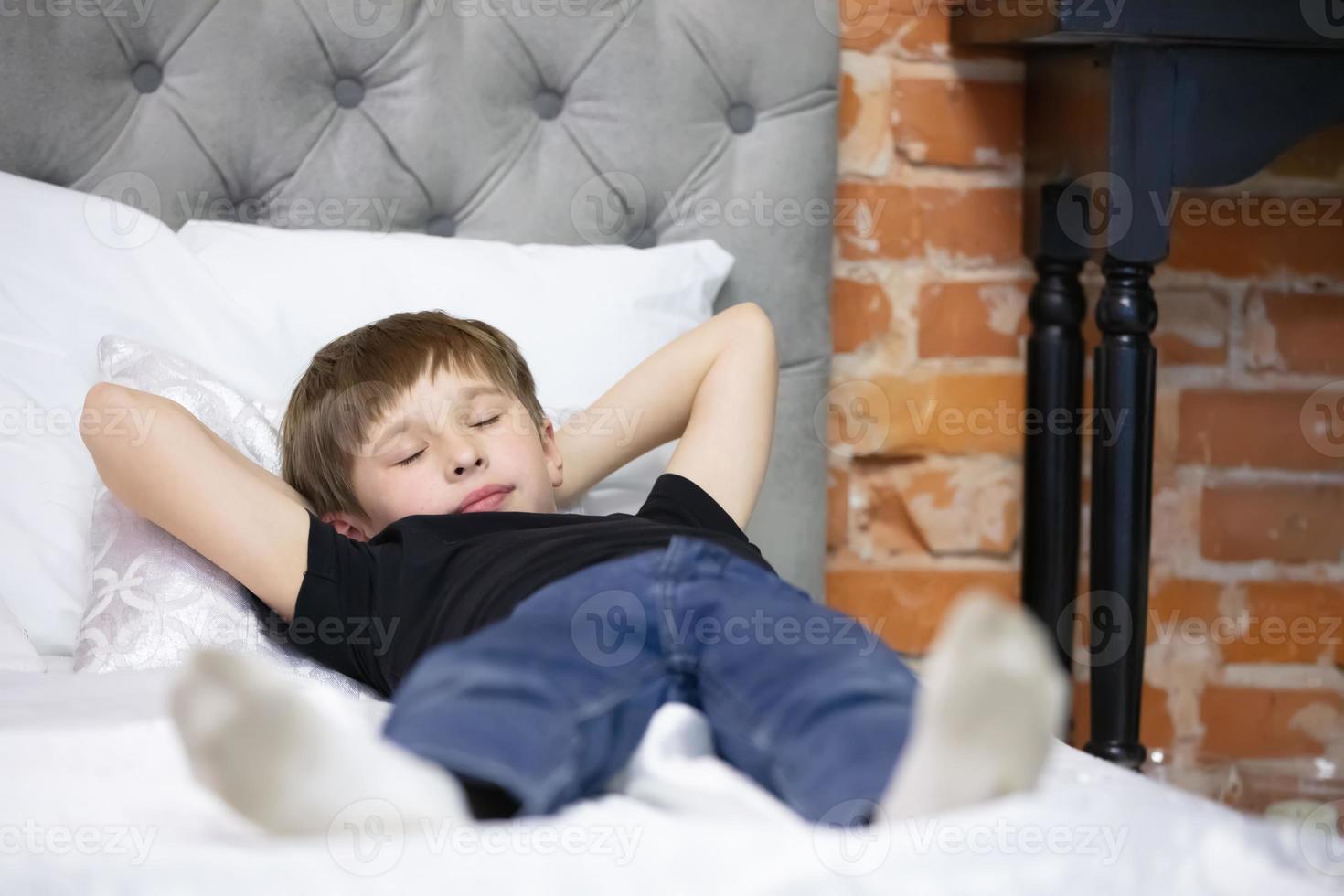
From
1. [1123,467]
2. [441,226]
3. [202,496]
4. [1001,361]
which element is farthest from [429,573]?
[1001,361]

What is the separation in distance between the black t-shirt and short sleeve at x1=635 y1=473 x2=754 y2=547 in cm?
4

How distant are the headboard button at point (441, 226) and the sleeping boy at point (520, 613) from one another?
307 millimetres

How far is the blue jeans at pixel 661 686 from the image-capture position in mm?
585

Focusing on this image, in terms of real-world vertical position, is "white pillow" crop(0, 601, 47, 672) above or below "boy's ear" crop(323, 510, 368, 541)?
below

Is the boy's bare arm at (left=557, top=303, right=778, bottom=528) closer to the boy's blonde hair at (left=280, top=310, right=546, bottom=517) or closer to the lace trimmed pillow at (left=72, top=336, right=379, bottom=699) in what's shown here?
the boy's blonde hair at (left=280, top=310, right=546, bottom=517)

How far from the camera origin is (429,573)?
0.92 m

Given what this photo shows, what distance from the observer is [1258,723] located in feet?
5.05

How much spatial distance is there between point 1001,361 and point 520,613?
0.92 m

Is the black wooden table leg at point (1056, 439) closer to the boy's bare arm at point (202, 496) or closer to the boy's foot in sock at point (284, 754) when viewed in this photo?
the boy's bare arm at point (202, 496)

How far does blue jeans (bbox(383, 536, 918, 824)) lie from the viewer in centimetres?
59

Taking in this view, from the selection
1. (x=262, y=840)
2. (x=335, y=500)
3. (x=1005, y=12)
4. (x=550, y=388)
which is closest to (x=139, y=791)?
(x=262, y=840)

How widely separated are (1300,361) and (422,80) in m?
1.09

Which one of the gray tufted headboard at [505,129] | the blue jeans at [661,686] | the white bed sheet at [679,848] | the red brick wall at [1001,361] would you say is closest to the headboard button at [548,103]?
the gray tufted headboard at [505,129]

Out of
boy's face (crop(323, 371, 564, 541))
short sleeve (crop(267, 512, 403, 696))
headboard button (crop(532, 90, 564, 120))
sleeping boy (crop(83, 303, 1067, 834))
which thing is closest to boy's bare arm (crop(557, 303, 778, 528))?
sleeping boy (crop(83, 303, 1067, 834))
